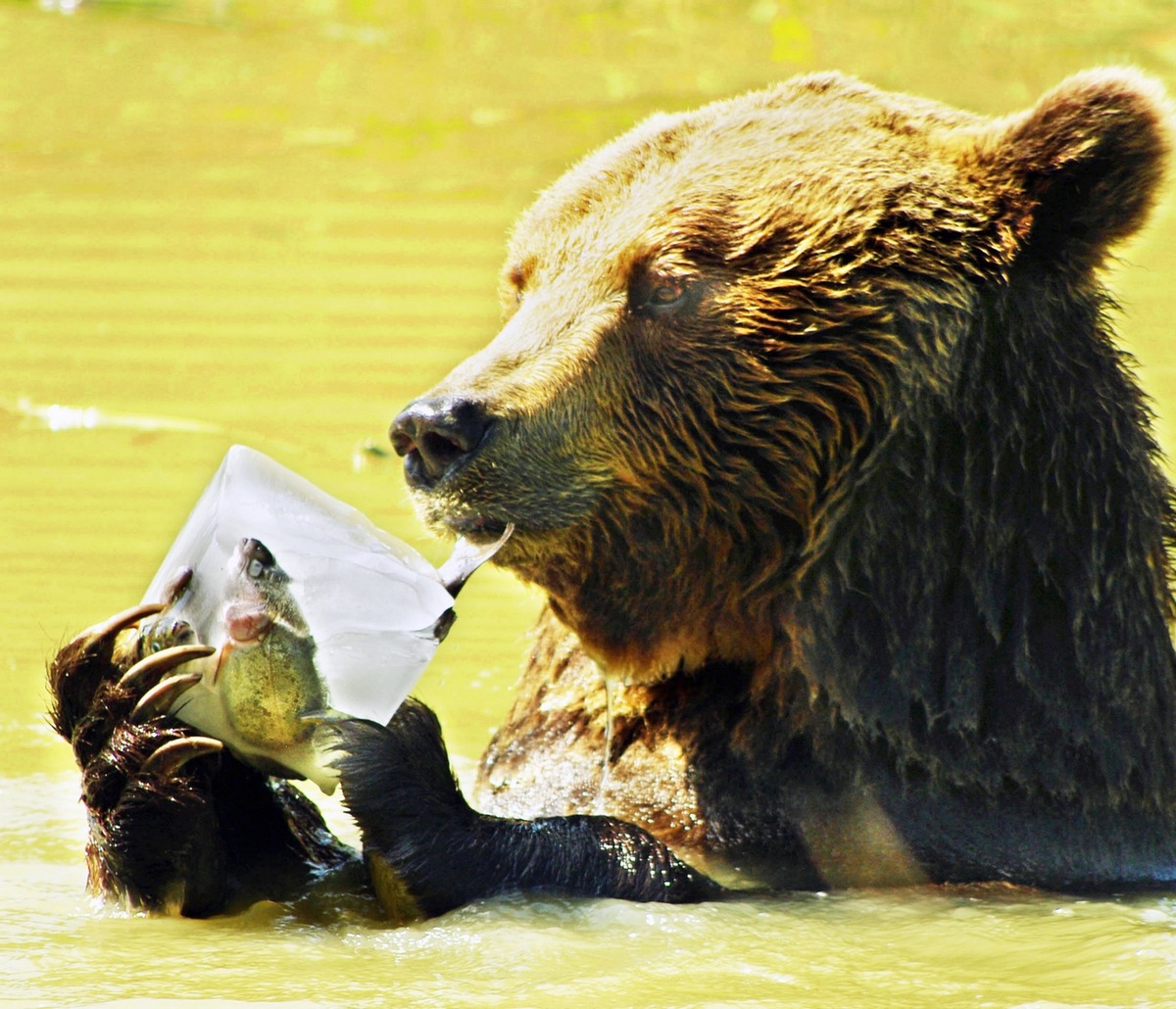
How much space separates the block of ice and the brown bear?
0.50 feet

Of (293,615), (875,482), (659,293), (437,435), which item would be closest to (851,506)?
(875,482)

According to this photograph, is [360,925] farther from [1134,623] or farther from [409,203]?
[409,203]

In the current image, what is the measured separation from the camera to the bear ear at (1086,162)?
466 cm

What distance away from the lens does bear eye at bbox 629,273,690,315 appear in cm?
482

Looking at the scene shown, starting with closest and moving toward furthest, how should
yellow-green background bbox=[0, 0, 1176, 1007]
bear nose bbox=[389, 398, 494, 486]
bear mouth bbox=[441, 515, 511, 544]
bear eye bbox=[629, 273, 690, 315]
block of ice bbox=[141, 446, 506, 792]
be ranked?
yellow-green background bbox=[0, 0, 1176, 1007] < block of ice bbox=[141, 446, 506, 792] < bear nose bbox=[389, 398, 494, 486] < bear mouth bbox=[441, 515, 511, 544] < bear eye bbox=[629, 273, 690, 315]

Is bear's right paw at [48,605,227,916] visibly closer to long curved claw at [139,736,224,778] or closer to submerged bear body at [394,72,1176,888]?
long curved claw at [139,736,224,778]

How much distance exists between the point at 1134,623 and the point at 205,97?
13281 mm

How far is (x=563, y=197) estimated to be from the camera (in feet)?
17.0

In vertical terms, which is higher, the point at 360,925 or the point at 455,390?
the point at 455,390

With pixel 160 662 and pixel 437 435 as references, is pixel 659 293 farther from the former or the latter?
pixel 160 662

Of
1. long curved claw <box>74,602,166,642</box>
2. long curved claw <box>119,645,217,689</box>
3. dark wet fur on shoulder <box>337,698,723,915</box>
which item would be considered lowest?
dark wet fur on shoulder <box>337,698,723,915</box>

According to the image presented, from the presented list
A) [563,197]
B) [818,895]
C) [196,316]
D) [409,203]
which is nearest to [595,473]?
[563,197]

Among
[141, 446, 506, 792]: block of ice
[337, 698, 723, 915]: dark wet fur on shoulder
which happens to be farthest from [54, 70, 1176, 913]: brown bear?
[141, 446, 506, 792]: block of ice

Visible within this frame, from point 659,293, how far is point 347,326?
755 centimetres
